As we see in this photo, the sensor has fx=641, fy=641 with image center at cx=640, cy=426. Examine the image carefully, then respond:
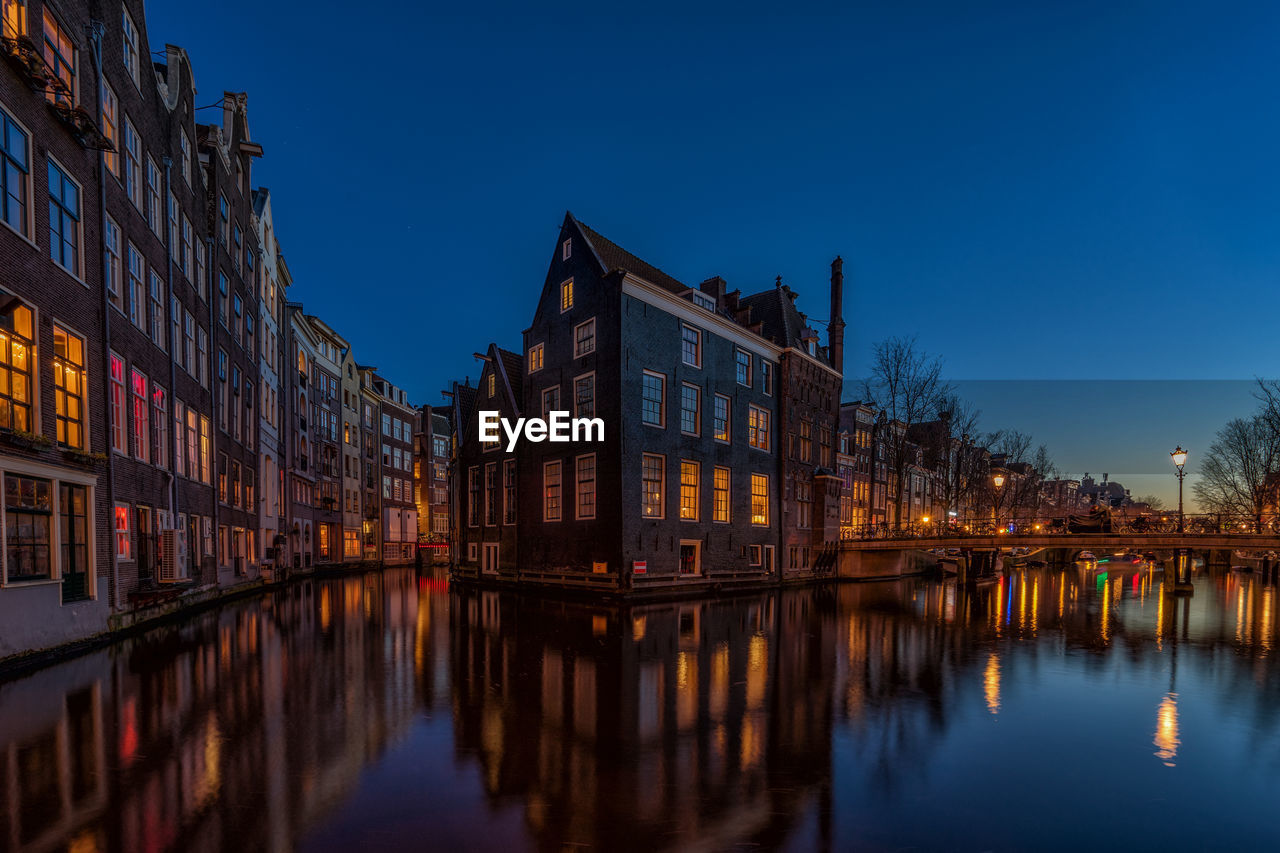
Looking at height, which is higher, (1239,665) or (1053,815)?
(1053,815)

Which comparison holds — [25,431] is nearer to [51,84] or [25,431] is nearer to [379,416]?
[51,84]

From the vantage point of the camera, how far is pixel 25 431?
44.7 feet

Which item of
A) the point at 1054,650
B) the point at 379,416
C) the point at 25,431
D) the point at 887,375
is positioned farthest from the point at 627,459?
the point at 379,416

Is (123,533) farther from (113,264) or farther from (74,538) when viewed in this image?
(113,264)

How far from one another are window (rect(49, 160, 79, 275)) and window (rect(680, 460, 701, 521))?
2379 cm

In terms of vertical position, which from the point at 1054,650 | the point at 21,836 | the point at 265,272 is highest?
the point at 265,272

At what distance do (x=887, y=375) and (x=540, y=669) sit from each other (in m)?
40.7

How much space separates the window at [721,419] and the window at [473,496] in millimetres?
15767

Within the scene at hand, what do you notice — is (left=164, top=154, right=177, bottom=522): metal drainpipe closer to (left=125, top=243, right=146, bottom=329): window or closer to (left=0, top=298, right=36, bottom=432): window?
(left=125, top=243, right=146, bottom=329): window

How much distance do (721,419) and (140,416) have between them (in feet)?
82.5

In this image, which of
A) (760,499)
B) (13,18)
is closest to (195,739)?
(13,18)

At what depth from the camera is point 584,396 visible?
104ft

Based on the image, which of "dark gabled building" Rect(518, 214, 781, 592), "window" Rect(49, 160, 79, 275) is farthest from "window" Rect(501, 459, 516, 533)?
"window" Rect(49, 160, 79, 275)

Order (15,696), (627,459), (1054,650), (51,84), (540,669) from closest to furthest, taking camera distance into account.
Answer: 1. (15,696)
2. (540,669)
3. (51,84)
4. (1054,650)
5. (627,459)
